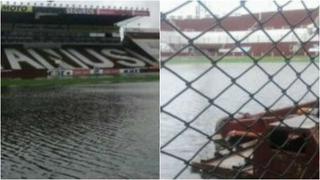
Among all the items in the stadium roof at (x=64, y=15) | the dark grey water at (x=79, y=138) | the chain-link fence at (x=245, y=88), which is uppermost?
the stadium roof at (x=64, y=15)

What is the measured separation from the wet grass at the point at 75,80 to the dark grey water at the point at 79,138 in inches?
145

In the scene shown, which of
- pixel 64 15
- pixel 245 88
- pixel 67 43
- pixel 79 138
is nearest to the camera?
pixel 245 88

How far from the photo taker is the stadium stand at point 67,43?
14211 mm

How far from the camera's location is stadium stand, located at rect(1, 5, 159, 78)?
46.6 feet

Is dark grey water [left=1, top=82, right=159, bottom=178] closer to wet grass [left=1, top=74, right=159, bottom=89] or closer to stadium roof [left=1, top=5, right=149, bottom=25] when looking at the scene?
wet grass [left=1, top=74, right=159, bottom=89]

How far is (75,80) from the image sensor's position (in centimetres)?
1357

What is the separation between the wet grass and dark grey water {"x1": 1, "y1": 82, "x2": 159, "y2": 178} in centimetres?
369

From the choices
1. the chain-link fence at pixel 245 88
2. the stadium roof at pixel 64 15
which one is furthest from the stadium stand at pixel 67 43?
the chain-link fence at pixel 245 88

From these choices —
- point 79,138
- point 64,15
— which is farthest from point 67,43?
point 79,138

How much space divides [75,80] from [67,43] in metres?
3.14

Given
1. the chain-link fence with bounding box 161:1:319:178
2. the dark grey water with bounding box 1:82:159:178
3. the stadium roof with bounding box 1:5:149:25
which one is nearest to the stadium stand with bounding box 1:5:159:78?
the stadium roof with bounding box 1:5:149:25

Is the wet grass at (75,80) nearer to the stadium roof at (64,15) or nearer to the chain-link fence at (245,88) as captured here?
the stadium roof at (64,15)

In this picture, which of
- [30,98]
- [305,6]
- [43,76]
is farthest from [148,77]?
[305,6]

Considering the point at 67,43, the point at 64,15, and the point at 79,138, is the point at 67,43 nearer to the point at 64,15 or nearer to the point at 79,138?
the point at 64,15
